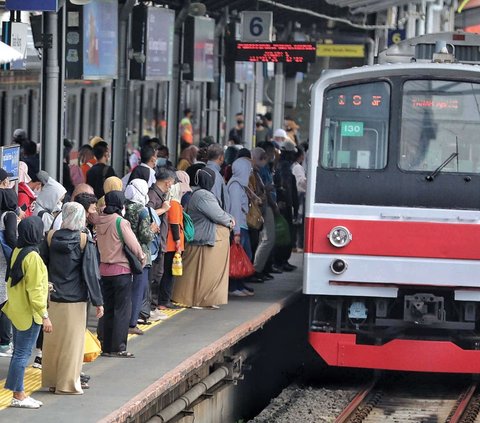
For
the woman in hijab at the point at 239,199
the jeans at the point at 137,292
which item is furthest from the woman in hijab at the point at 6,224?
the woman in hijab at the point at 239,199

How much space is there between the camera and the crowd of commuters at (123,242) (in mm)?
9773

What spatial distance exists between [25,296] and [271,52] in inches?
550

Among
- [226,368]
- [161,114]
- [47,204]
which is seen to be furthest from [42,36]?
[161,114]

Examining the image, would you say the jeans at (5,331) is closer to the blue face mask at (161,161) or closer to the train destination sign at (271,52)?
the blue face mask at (161,161)

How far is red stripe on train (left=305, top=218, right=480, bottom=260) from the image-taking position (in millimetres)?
13117

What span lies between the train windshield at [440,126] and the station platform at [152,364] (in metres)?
2.18

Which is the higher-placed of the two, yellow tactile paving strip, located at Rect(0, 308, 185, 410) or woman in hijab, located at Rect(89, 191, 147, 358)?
woman in hijab, located at Rect(89, 191, 147, 358)

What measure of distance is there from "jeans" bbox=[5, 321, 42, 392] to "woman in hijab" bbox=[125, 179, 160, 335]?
8.23 ft

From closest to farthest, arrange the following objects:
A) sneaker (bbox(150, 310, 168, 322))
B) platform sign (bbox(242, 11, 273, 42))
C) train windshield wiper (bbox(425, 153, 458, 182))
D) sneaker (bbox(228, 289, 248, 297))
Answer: train windshield wiper (bbox(425, 153, 458, 182)) < sneaker (bbox(150, 310, 168, 322)) < sneaker (bbox(228, 289, 248, 297)) < platform sign (bbox(242, 11, 273, 42))

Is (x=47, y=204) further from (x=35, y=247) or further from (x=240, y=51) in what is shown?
(x=240, y=51)

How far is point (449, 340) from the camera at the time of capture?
13312 mm

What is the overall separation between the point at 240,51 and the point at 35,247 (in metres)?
13.8

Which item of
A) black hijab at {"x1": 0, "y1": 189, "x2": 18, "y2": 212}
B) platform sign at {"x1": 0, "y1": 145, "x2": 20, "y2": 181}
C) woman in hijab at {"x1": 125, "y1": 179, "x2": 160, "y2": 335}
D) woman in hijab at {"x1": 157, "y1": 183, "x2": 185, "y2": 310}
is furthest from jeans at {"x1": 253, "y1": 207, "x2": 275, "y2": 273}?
black hijab at {"x1": 0, "y1": 189, "x2": 18, "y2": 212}

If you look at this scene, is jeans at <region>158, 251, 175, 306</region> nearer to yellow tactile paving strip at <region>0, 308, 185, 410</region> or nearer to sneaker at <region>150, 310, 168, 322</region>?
sneaker at <region>150, 310, 168, 322</region>
